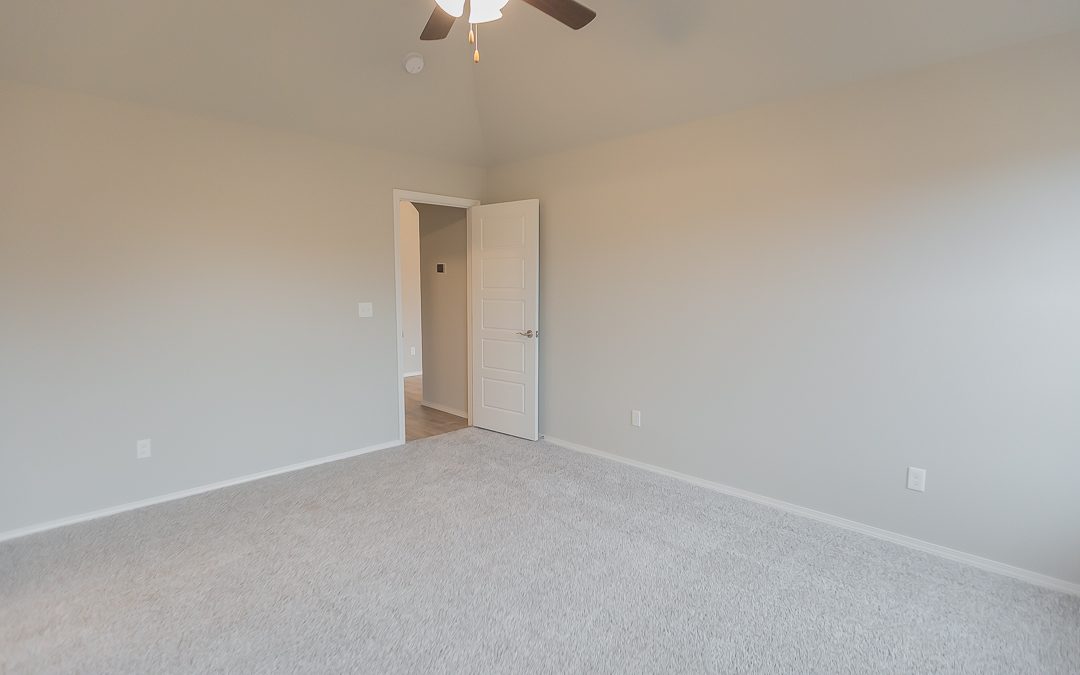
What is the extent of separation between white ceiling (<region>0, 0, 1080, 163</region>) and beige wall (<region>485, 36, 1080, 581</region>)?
20 cm

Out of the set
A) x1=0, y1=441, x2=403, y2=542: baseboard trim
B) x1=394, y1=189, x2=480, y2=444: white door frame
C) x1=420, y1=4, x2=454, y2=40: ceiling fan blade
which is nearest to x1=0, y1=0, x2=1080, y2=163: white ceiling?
x1=394, y1=189, x2=480, y2=444: white door frame

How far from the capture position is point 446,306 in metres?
5.54

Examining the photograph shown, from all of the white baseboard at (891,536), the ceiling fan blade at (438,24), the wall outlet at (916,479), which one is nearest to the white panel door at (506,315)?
the white baseboard at (891,536)

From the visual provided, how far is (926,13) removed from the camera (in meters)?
2.35

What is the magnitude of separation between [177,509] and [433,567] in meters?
1.85

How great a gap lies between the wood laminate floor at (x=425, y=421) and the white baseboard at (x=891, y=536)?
6.37 feet

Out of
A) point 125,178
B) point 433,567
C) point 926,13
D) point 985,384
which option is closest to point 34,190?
point 125,178

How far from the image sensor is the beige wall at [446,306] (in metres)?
5.28

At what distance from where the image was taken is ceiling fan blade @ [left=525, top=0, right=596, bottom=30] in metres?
1.99

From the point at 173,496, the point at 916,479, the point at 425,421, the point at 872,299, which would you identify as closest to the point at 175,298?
the point at 173,496

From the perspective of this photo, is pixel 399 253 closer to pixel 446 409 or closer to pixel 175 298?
pixel 175 298

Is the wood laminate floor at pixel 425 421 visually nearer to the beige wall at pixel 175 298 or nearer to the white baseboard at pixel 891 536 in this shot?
the beige wall at pixel 175 298

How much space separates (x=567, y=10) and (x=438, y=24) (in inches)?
23.0

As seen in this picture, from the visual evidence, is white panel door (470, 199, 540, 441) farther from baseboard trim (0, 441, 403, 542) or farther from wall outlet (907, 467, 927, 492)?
wall outlet (907, 467, 927, 492)
